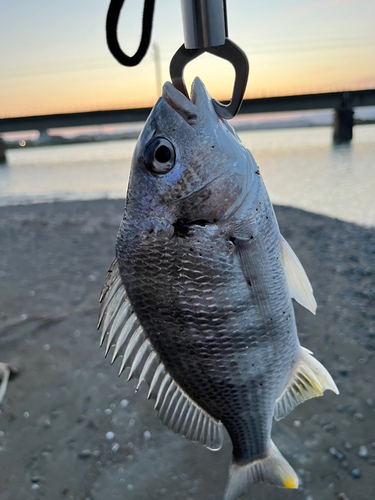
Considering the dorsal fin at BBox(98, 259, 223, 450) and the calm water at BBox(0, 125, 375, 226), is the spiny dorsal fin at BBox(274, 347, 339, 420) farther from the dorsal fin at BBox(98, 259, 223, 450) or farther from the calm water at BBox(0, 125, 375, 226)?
the calm water at BBox(0, 125, 375, 226)

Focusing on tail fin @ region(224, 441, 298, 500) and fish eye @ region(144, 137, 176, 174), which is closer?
fish eye @ region(144, 137, 176, 174)

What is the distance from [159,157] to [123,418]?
2187 millimetres

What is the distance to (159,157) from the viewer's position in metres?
1.26

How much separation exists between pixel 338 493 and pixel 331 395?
0.84 meters

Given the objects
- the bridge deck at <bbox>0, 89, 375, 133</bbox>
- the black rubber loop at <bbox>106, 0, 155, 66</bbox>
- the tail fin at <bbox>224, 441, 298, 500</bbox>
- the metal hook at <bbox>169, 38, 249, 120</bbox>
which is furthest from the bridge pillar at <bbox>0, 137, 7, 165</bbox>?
the tail fin at <bbox>224, 441, 298, 500</bbox>

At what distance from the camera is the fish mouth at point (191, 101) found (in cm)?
120

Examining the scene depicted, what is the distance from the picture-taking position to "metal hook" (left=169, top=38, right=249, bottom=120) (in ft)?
3.25

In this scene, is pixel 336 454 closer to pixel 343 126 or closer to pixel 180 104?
pixel 180 104

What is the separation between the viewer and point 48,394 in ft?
9.95

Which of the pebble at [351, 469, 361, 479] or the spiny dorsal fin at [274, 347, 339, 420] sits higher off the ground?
the spiny dorsal fin at [274, 347, 339, 420]

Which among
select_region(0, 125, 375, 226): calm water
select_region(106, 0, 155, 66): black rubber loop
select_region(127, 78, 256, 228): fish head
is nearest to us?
select_region(106, 0, 155, 66): black rubber loop

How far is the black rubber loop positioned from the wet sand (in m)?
2.27

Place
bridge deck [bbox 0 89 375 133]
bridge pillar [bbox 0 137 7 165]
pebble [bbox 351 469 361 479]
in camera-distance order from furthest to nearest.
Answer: bridge pillar [bbox 0 137 7 165], bridge deck [bbox 0 89 375 133], pebble [bbox 351 469 361 479]

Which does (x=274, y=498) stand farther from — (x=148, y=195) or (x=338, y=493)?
(x=148, y=195)
